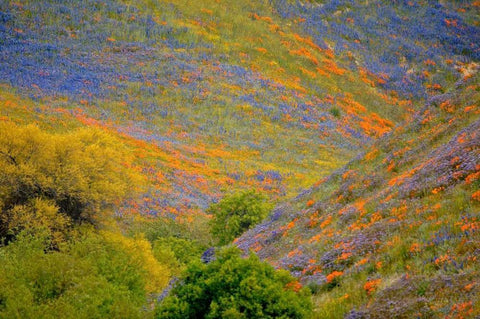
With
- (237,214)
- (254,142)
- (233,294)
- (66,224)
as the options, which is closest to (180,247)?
(237,214)

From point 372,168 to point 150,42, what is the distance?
60467mm

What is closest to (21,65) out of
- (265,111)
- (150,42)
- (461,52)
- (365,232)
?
(150,42)

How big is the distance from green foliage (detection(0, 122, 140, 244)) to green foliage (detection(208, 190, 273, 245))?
6764 mm

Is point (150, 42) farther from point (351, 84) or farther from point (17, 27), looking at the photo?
point (351, 84)

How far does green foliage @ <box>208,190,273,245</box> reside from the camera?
99.0ft

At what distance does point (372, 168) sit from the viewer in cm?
2217

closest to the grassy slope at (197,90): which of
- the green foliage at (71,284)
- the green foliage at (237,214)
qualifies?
the green foliage at (237,214)

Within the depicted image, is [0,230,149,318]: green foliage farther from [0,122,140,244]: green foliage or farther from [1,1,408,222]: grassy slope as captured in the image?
[1,1,408,222]: grassy slope

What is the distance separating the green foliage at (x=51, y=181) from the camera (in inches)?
980

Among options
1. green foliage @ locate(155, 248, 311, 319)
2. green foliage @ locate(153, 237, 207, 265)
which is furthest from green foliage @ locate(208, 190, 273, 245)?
green foliage @ locate(155, 248, 311, 319)

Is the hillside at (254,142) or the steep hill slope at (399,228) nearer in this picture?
the steep hill slope at (399,228)

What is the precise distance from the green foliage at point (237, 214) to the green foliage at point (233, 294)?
57.7 ft

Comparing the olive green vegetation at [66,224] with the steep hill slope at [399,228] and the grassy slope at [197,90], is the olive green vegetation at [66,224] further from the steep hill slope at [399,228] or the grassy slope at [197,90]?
the grassy slope at [197,90]

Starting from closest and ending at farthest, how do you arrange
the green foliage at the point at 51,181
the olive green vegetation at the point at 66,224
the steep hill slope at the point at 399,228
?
1. the steep hill slope at the point at 399,228
2. the olive green vegetation at the point at 66,224
3. the green foliage at the point at 51,181
